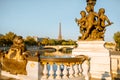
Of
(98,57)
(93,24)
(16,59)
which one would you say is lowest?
(98,57)

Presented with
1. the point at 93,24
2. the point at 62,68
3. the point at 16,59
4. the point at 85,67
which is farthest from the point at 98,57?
the point at 16,59

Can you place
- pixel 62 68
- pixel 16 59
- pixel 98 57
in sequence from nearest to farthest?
pixel 62 68 → pixel 16 59 → pixel 98 57

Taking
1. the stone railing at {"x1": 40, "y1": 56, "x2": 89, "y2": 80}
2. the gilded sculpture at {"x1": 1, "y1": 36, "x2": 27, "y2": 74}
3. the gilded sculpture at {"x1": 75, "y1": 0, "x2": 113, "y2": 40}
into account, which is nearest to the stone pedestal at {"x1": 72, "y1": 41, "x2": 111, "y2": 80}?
the gilded sculpture at {"x1": 75, "y1": 0, "x2": 113, "y2": 40}

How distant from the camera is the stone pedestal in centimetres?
1240

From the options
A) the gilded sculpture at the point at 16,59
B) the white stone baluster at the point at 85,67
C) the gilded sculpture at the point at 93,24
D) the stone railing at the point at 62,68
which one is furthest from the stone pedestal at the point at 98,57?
the gilded sculpture at the point at 16,59

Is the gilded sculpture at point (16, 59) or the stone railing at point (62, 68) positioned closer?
the stone railing at point (62, 68)

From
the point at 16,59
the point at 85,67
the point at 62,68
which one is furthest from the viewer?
the point at 85,67

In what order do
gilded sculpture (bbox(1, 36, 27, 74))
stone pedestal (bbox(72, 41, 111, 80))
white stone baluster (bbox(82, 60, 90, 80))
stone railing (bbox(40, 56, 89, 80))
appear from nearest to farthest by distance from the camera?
stone railing (bbox(40, 56, 89, 80)) → gilded sculpture (bbox(1, 36, 27, 74)) → white stone baluster (bbox(82, 60, 90, 80)) → stone pedestal (bbox(72, 41, 111, 80))

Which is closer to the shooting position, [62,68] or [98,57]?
[62,68]

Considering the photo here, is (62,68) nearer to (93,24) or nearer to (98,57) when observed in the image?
(98,57)

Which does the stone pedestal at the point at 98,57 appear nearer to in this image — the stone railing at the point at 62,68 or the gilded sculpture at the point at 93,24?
the gilded sculpture at the point at 93,24

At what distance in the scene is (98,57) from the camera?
41.1 ft

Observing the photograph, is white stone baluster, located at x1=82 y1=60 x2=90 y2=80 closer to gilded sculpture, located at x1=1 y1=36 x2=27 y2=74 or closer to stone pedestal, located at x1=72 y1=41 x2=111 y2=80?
gilded sculpture, located at x1=1 y1=36 x2=27 y2=74

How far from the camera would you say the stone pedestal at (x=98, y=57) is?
12.4 m
